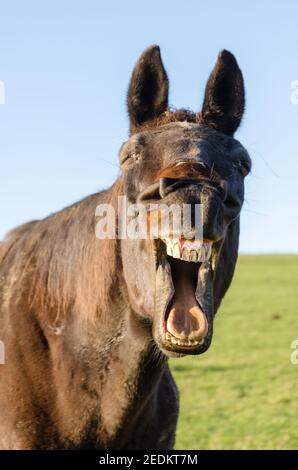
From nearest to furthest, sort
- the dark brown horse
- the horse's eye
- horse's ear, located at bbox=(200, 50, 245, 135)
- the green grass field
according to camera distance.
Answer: the dark brown horse
the horse's eye
horse's ear, located at bbox=(200, 50, 245, 135)
the green grass field

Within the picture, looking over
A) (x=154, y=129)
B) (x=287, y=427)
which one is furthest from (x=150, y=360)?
(x=287, y=427)

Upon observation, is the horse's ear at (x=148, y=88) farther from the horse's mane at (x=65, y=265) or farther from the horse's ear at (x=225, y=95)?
the horse's mane at (x=65, y=265)

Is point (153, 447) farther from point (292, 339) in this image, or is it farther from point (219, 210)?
point (292, 339)

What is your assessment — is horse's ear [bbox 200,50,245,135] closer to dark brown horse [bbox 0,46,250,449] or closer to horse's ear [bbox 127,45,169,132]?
dark brown horse [bbox 0,46,250,449]

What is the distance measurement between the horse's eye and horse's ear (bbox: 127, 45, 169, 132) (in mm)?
640

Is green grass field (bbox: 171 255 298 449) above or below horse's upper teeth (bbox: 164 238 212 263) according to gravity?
below

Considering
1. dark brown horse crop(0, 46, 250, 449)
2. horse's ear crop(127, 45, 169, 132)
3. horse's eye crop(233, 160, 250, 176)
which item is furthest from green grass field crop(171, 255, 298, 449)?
horse's ear crop(127, 45, 169, 132)

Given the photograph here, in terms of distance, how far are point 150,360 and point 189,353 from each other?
0.85 meters

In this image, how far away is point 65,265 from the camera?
4.75 metres

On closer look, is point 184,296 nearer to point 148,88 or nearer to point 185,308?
→ point 185,308

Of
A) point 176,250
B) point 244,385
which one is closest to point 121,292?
point 176,250

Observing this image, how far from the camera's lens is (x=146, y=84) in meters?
4.61

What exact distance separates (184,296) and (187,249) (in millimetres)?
Result: 319

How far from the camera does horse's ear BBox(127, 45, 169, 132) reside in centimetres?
458
